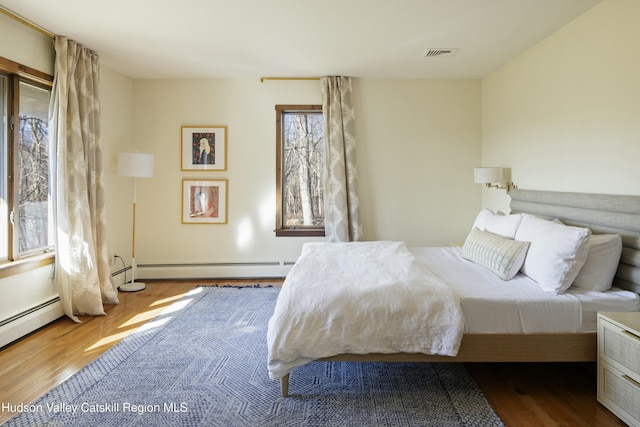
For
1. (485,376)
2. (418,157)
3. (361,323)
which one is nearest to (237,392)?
(361,323)

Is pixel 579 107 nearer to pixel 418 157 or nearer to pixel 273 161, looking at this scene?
pixel 418 157

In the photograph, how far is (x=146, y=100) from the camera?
455 centimetres

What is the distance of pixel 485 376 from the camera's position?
2.33 metres

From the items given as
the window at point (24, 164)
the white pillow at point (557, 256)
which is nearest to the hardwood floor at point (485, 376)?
the white pillow at point (557, 256)

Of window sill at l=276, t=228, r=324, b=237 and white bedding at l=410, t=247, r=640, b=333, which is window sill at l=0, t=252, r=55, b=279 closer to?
window sill at l=276, t=228, r=324, b=237

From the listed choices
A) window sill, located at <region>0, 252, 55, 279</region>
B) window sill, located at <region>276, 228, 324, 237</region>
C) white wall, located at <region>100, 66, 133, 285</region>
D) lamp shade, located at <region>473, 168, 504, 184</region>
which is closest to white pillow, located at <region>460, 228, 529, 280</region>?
lamp shade, located at <region>473, 168, 504, 184</region>

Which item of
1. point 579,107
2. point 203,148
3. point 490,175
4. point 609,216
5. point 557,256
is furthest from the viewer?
point 203,148

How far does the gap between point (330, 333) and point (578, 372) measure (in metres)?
1.77

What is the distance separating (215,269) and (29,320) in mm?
1981

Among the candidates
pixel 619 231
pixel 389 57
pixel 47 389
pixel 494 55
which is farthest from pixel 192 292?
pixel 494 55

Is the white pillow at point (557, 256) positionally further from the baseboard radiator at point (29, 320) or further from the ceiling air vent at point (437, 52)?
the baseboard radiator at point (29, 320)

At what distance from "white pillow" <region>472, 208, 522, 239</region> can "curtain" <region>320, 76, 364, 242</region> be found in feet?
4.82

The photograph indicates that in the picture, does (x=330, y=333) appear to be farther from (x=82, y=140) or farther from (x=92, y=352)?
(x=82, y=140)

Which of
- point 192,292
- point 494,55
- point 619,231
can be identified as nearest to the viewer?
point 619,231
